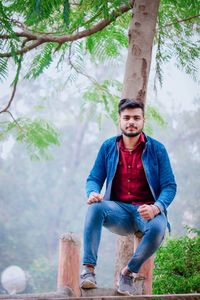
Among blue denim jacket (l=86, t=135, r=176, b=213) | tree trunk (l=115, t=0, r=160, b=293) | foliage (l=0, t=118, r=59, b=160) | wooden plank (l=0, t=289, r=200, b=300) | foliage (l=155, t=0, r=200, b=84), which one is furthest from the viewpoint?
foliage (l=0, t=118, r=59, b=160)

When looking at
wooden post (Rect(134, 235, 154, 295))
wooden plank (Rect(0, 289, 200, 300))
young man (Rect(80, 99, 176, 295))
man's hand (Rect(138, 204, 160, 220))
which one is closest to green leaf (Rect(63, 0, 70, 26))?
young man (Rect(80, 99, 176, 295))

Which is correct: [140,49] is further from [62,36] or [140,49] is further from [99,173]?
[99,173]

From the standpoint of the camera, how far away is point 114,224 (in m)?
2.79

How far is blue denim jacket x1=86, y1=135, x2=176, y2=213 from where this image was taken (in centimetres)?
280

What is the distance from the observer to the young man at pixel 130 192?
8.53ft

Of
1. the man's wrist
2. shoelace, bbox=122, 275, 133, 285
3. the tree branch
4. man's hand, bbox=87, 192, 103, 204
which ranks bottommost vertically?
shoelace, bbox=122, 275, 133, 285

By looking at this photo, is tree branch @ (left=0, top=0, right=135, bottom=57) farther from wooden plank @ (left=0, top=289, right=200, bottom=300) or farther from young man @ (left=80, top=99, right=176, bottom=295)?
wooden plank @ (left=0, top=289, right=200, bottom=300)

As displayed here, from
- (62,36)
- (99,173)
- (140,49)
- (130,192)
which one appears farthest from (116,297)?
(62,36)

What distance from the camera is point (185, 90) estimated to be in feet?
104

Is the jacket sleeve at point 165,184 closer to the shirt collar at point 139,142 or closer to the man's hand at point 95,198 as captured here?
the shirt collar at point 139,142

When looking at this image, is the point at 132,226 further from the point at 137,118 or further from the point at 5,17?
the point at 5,17

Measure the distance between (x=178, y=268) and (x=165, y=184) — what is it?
1056mm

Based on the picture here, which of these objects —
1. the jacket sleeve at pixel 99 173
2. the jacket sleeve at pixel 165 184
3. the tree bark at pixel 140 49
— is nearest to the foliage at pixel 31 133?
the tree bark at pixel 140 49

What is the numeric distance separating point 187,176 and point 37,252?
7.77m
